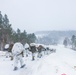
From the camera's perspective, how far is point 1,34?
76.4 metres

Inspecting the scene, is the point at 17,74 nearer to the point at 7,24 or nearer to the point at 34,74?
the point at 34,74

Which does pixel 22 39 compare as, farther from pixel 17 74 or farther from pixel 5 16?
pixel 17 74

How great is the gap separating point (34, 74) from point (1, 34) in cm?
6187

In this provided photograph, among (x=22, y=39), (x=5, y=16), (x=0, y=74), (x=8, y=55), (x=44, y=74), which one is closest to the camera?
(x=44, y=74)

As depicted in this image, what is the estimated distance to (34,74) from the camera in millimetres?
15430

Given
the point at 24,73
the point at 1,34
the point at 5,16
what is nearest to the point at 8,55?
the point at 24,73

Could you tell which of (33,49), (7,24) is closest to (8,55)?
(33,49)

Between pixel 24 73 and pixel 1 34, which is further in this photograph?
pixel 1 34

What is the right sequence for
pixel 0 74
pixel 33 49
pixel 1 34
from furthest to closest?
pixel 1 34
pixel 33 49
pixel 0 74

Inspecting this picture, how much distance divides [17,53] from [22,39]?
95.8 meters

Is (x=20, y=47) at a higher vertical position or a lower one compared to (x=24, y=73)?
higher

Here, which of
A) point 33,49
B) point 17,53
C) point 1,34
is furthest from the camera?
point 1,34

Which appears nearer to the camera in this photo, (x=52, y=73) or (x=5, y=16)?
(x=52, y=73)

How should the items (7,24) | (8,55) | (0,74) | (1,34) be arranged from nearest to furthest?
(0,74)
(8,55)
(1,34)
(7,24)
